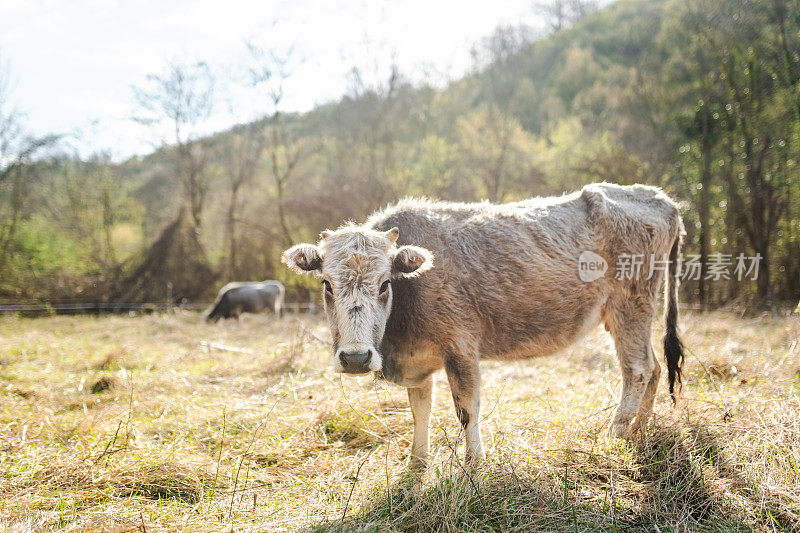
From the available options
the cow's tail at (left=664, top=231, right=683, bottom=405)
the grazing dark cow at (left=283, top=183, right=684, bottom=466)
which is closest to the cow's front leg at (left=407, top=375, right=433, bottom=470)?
the grazing dark cow at (left=283, top=183, right=684, bottom=466)

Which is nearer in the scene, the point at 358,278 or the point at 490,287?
the point at 358,278

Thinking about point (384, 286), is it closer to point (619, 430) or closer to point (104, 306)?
point (619, 430)

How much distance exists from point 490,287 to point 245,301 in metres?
11.7

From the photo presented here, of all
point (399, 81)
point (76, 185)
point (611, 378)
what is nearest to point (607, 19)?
point (399, 81)

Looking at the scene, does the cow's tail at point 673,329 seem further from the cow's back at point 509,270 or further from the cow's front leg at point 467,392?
the cow's front leg at point 467,392

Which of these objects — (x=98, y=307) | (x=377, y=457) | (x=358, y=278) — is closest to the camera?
(x=358, y=278)

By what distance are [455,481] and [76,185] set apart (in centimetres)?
2144

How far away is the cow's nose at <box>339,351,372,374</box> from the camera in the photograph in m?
3.21

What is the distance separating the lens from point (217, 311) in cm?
1406

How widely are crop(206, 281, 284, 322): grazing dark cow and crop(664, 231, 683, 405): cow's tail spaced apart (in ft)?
35.8

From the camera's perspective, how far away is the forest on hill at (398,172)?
45.4ft

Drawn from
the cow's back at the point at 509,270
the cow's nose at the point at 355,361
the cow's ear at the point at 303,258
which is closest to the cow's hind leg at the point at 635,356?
the cow's back at the point at 509,270

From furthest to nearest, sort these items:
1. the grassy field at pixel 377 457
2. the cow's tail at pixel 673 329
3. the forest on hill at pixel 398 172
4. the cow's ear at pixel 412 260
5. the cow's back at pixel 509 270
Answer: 1. the forest on hill at pixel 398 172
2. the cow's tail at pixel 673 329
3. the cow's back at pixel 509 270
4. the cow's ear at pixel 412 260
5. the grassy field at pixel 377 457

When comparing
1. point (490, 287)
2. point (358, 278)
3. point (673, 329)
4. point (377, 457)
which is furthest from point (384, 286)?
point (673, 329)
